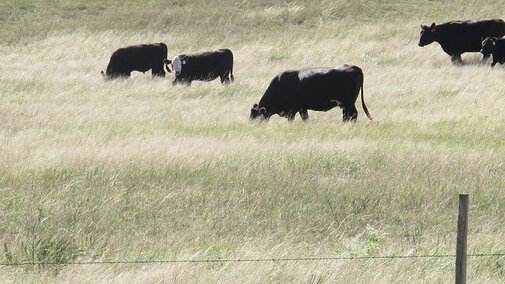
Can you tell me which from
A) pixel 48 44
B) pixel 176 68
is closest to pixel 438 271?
pixel 176 68

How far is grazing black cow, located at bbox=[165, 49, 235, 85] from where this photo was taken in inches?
844

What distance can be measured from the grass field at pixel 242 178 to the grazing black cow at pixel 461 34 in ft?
7.25

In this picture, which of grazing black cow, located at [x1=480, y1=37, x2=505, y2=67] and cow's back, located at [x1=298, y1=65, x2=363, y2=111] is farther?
grazing black cow, located at [x1=480, y1=37, x2=505, y2=67]

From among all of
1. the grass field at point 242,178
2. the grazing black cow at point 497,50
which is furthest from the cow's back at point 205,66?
the grazing black cow at point 497,50

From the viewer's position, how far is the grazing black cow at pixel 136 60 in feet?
76.4

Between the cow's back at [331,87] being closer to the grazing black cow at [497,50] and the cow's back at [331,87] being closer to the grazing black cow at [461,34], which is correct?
the grazing black cow at [497,50]

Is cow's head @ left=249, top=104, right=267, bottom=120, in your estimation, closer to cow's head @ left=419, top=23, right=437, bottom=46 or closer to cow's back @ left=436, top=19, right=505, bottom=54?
cow's back @ left=436, top=19, right=505, bottom=54

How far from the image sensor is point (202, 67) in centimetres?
2169

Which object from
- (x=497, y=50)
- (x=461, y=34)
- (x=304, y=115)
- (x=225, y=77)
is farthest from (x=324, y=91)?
(x=461, y=34)

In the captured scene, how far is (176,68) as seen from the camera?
21484 mm

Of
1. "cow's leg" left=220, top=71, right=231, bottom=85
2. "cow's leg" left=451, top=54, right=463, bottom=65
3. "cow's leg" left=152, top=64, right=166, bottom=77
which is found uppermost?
"cow's leg" left=220, top=71, right=231, bottom=85

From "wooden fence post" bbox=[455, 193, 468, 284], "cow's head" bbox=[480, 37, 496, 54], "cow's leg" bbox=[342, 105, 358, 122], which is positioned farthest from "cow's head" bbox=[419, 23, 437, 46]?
"wooden fence post" bbox=[455, 193, 468, 284]

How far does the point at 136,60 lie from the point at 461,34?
32.3 ft

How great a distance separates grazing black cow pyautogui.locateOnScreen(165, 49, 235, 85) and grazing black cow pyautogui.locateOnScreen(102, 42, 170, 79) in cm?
200
